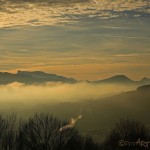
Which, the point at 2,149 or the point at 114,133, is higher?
the point at 114,133

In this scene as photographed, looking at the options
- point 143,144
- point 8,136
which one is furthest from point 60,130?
point 143,144

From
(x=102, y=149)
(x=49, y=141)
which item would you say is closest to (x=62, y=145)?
(x=49, y=141)

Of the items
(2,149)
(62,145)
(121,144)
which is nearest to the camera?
(2,149)

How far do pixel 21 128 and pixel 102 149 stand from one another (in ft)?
105

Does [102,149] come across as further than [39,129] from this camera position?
Yes

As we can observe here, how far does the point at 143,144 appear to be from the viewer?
121188 millimetres

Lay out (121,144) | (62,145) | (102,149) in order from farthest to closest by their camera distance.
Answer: (102,149) < (121,144) < (62,145)

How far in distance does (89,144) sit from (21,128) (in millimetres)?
32658

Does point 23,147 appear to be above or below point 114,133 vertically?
below

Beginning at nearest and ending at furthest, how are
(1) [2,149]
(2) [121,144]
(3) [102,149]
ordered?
1. (1) [2,149]
2. (2) [121,144]
3. (3) [102,149]

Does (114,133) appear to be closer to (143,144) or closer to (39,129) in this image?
(143,144)

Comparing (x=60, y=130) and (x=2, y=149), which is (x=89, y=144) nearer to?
(x=60, y=130)

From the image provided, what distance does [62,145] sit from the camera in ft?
360

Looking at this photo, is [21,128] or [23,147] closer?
[23,147]
